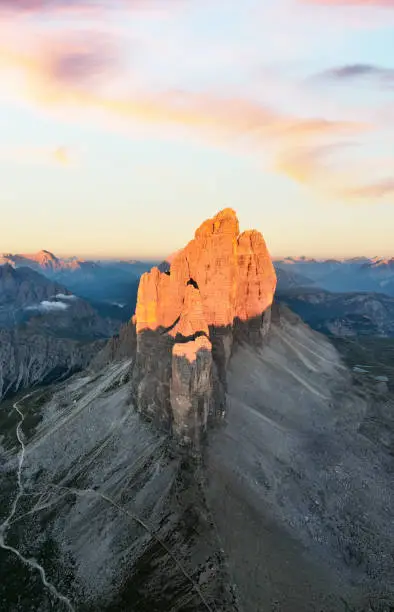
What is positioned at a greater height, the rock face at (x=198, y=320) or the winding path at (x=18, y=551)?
the rock face at (x=198, y=320)

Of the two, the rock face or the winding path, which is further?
the rock face

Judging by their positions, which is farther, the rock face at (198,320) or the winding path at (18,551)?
the rock face at (198,320)

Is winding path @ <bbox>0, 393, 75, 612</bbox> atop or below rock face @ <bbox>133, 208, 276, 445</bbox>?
below

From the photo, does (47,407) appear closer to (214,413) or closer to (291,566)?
(214,413)

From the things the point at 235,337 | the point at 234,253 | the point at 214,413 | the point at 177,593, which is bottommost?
the point at 177,593

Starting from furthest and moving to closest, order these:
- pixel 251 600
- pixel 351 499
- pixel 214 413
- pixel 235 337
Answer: pixel 235 337, pixel 214 413, pixel 351 499, pixel 251 600

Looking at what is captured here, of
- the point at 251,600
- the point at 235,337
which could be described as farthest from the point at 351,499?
the point at 235,337

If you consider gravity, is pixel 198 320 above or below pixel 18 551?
above

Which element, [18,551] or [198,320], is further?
[198,320]
